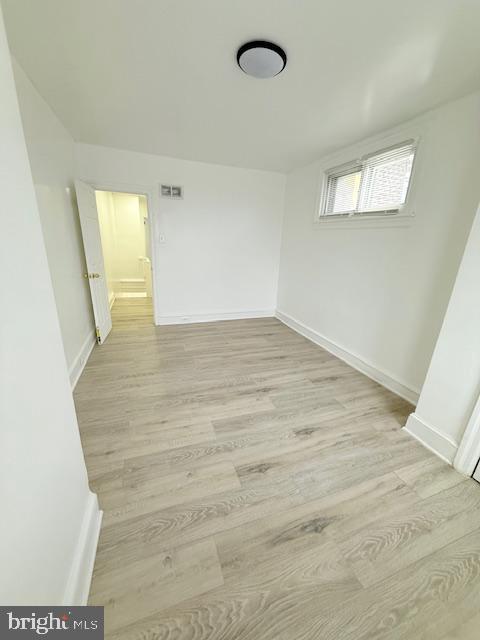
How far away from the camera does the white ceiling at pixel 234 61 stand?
1248mm

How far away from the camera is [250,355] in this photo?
122 inches

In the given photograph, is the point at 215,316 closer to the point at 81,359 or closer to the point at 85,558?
the point at 81,359

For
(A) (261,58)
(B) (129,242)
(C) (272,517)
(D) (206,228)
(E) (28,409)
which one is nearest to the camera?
(E) (28,409)

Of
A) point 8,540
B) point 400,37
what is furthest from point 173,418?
point 400,37

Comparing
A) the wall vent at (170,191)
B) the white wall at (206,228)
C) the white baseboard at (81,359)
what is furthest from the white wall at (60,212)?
the wall vent at (170,191)

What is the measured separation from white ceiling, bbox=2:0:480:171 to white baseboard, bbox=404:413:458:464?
2.38 metres

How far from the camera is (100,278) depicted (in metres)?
3.27

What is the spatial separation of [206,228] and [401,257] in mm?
2713

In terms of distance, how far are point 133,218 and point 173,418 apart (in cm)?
614

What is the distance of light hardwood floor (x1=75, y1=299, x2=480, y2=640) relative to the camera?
3.18 feet

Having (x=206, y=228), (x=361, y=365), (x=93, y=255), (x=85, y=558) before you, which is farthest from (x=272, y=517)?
(x=206, y=228)

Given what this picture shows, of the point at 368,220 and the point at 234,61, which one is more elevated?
the point at 234,61

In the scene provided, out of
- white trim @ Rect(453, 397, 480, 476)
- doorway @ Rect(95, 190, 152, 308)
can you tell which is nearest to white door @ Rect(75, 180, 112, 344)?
doorway @ Rect(95, 190, 152, 308)

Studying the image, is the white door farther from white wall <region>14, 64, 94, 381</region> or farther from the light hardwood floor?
the light hardwood floor
